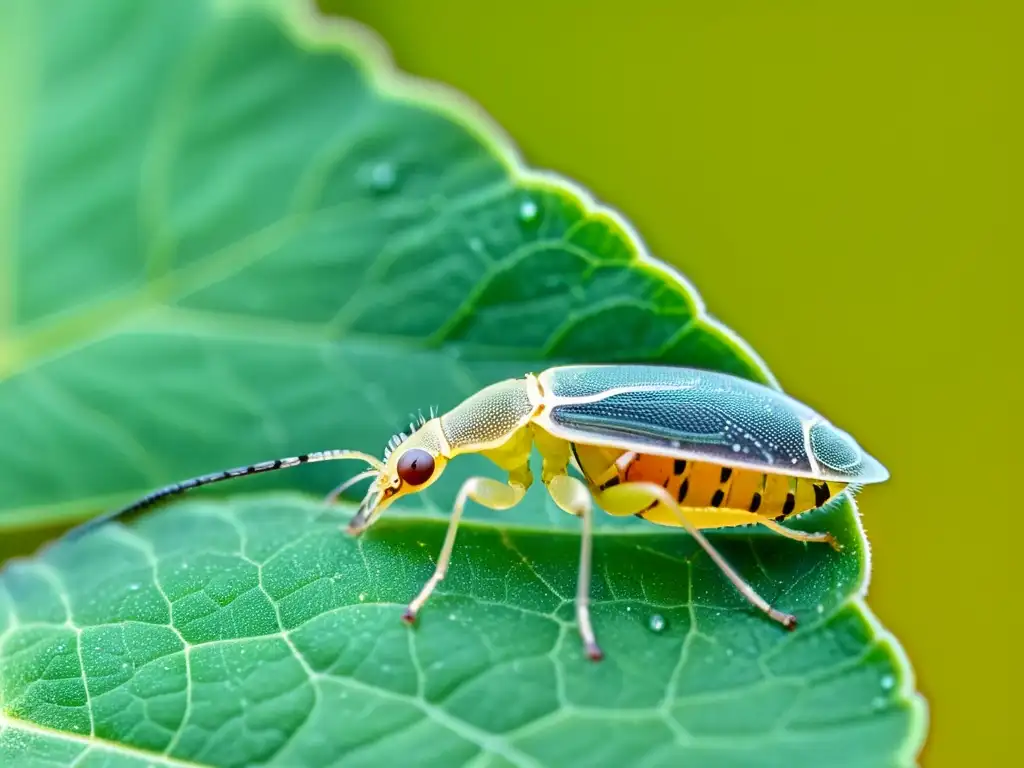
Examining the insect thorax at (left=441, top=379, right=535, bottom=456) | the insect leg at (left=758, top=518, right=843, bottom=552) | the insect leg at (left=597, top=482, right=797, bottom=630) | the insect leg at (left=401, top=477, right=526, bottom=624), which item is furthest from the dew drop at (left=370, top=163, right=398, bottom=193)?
the insect leg at (left=758, top=518, right=843, bottom=552)

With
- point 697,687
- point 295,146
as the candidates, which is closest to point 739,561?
point 697,687

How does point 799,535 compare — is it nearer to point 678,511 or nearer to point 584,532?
point 678,511

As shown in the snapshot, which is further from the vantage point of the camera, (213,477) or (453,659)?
(213,477)

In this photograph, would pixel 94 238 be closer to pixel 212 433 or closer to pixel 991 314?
pixel 212 433

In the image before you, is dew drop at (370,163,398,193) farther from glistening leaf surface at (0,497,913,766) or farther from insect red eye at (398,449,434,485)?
glistening leaf surface at (0,497,913,766)

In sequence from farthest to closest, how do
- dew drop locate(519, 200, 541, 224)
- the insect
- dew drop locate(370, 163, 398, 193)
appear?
dew drop locate(370, 163, 398, 193) → dew drop locate(519, 200, 541, 224) → the insect

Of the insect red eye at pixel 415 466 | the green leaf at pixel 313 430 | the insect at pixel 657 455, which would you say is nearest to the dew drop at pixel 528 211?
the green leaf at pixel 313 430

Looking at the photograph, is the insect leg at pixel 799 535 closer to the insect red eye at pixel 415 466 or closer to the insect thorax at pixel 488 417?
the insect thorax at pixel 488 417

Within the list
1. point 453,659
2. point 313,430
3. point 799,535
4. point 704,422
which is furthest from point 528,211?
point 453,659
